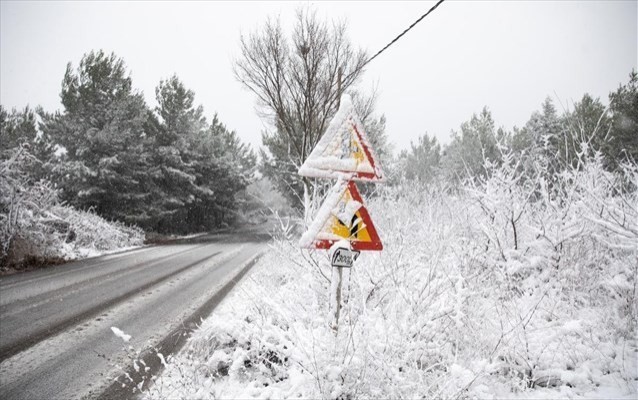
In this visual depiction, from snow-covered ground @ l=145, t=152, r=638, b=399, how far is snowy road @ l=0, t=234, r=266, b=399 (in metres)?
1.07

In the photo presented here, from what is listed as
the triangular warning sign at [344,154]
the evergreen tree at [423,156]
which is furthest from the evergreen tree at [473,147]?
the triangular warning sign at [344,154]

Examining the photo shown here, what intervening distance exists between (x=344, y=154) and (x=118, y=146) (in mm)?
19191

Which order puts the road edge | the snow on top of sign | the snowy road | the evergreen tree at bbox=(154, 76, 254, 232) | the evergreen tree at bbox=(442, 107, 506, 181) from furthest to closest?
the evergreen tree at bbox=(442, 107, 506, 181) → the evergreen tree at bbox=(154, 76, 254, 232) → the snowy road → the road edge → the snow on top of sign

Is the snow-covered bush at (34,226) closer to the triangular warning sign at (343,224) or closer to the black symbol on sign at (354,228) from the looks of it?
the triangular warning sign at (343,224)

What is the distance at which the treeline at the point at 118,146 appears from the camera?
688 inches

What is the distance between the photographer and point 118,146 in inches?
713

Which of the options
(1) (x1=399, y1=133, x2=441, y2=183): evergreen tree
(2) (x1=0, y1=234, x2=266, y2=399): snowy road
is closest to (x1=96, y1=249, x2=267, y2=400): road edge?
(2) (x1=0, y1=234, x2=266, y2=399): snowy road

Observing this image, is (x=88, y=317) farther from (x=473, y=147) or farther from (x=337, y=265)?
(x=473, y=147)

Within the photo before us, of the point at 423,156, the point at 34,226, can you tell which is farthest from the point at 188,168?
the point at 423,156

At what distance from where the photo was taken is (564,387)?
304 cm

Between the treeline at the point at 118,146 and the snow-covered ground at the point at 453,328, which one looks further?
the treeline at the point at 118,146

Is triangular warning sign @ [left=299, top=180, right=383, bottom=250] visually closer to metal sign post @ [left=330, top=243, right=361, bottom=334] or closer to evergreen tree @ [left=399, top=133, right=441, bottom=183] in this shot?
metal sign post @ [left=330, top=243, right=361, bottom=334]

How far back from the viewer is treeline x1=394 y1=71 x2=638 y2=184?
516 centimetres

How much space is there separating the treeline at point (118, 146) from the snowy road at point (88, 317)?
494 centimetres
